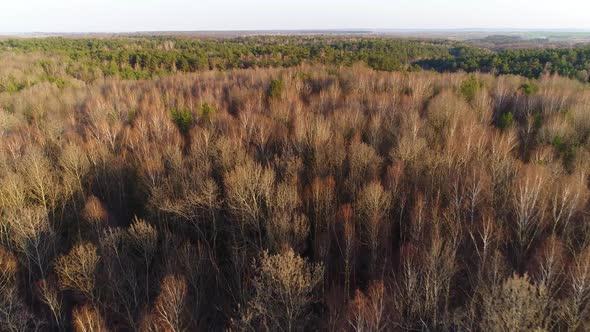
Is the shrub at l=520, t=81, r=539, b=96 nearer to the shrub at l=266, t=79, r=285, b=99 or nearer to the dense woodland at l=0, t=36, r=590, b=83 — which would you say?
the dense woodland at l=0, t=36, r=590, b=83

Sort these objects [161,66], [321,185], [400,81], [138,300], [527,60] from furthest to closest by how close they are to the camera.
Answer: [161,66] → [527,60] → [400,81] → [321,185] → [138,300]

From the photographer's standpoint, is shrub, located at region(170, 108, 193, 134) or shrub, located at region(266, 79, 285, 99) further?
shrub, located at region(266, 79, 285, 99)

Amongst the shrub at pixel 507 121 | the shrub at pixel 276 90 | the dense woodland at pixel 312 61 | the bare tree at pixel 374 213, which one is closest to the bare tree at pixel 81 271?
the bare tree at pixel 374 213

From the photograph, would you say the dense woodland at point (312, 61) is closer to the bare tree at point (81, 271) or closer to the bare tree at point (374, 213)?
the bare tree at point (374, 213)

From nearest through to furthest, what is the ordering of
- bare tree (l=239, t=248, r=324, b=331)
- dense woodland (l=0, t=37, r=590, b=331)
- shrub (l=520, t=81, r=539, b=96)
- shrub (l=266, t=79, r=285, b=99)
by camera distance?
bare tree (l=239, t=248, r=324, b=331) < dense woodland (l=0, t=37, r=590, b=331) < shrub (l=520, t=81, r=539, b=96) < shrub (l=266, t=79, r=285, b=99)

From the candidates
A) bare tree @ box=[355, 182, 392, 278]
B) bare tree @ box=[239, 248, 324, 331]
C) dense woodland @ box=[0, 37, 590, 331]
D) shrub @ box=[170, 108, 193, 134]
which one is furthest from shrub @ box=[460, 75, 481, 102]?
bare tree @ box=[239, 248, 324, 331]

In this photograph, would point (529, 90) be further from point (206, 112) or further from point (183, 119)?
point (183, 119)

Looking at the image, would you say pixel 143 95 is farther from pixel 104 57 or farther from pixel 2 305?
pixel 104 57

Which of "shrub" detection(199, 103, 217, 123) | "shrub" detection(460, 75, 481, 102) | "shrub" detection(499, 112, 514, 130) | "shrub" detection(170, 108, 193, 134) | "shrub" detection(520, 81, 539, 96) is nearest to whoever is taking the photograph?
"shrub" detection(499, 112, 514, 130)

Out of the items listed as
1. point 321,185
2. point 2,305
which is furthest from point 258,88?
point 2,305
